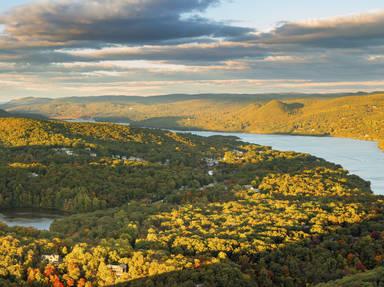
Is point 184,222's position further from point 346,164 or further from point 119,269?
point 346,164

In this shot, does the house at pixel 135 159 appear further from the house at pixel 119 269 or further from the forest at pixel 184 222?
the house at pixel 119 269

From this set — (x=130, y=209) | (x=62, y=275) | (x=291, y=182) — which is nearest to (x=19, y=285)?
(x=62, y=275)

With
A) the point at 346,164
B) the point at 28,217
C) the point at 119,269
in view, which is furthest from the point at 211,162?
the point at 119,269

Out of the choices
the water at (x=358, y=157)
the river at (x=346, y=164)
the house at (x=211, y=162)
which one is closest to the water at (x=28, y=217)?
the river at (x=346, y=164)

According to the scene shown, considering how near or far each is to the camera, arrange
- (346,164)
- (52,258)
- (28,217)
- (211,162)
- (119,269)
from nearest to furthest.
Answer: (119,269), (52,258), (28,217), (211,162), (346,164)

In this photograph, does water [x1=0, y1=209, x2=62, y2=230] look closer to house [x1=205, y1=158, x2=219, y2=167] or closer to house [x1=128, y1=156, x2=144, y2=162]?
house [x1=128, y1=156, x2=144, y2=162]

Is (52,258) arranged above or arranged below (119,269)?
above

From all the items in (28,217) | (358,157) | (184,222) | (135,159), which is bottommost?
(28,217)

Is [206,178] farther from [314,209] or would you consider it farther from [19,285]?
[19,285]

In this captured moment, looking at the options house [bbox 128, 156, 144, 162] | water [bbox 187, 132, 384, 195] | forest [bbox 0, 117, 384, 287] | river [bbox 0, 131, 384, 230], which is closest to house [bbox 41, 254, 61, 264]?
forest [bbox 0, 117, 384, 287]
